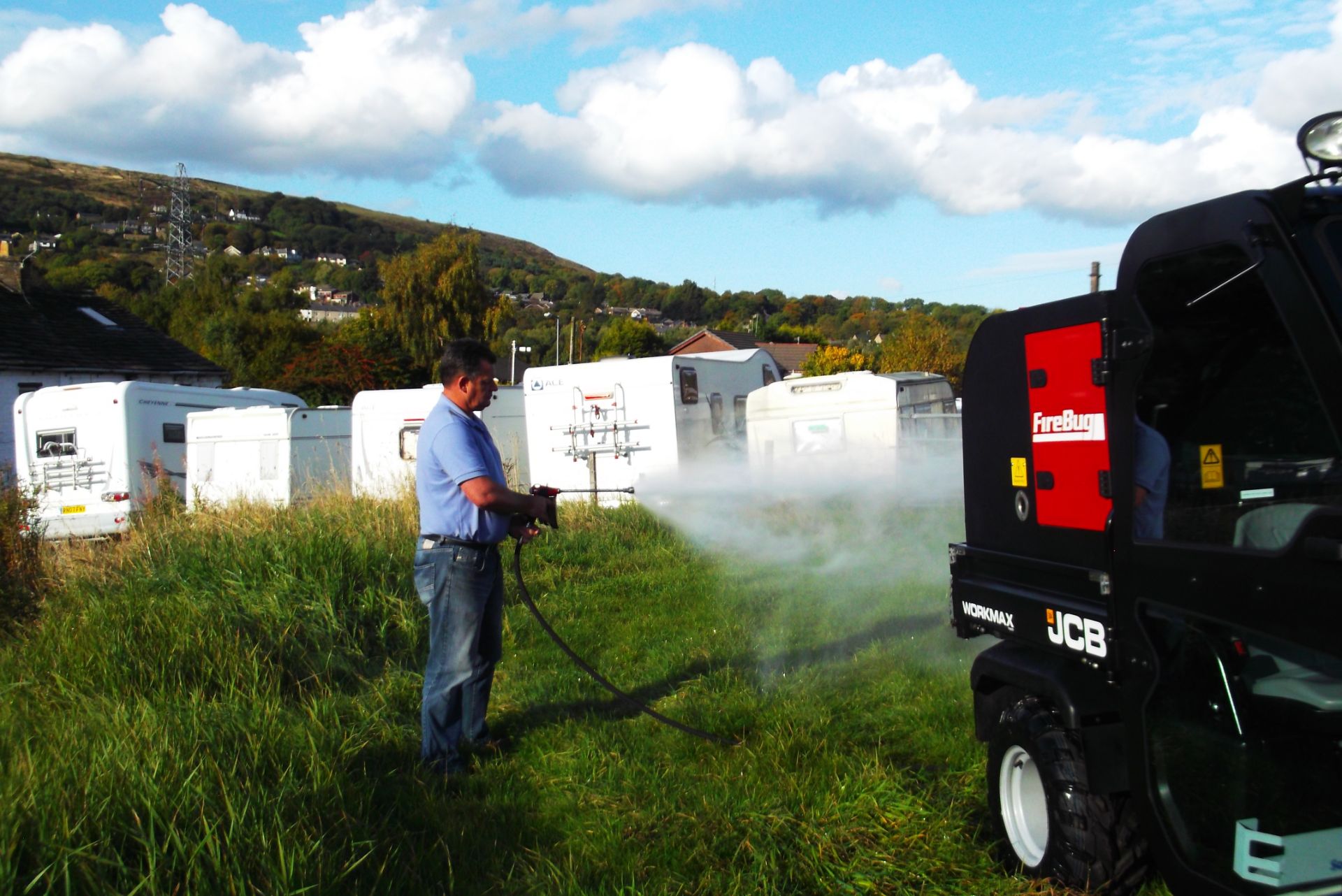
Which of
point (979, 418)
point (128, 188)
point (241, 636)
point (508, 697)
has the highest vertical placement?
point (128, 188)

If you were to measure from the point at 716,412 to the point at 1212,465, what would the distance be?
14618mm

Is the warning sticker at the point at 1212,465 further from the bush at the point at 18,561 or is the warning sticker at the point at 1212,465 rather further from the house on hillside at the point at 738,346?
the house on hillside at the point at 738,346

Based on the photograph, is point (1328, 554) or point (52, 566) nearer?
point (1328, 554)

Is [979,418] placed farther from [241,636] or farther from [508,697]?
[241,636]

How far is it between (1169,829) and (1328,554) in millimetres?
1167

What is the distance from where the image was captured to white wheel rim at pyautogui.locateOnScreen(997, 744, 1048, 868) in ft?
12.7

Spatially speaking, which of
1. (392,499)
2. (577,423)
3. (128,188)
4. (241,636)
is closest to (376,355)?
(577,423)

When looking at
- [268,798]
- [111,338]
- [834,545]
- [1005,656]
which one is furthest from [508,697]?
[111,338]

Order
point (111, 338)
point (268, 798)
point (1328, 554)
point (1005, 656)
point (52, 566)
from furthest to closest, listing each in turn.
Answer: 1. point (111, 338)
2. point (52, 566)
3. point (1005, 656)
4. point (268, 798)
5. point (1328, 554)

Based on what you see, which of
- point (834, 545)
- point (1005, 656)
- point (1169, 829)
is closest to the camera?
point (1169, 829)

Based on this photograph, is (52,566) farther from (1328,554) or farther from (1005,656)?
(1328,554)

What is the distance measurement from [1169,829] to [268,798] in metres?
3.24

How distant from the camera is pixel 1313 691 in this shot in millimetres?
2826

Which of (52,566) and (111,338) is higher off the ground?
(111,338)
